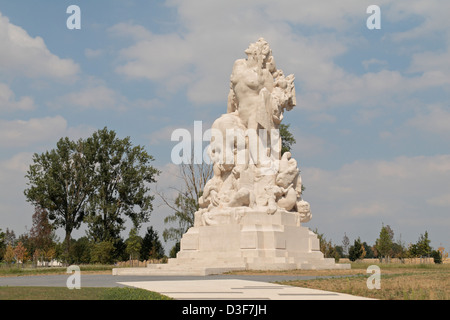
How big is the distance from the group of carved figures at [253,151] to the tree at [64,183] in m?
17.7

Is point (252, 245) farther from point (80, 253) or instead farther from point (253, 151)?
point (80, 253)

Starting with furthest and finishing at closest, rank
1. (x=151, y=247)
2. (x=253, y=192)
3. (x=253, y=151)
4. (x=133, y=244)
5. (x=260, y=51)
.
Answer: (x=151, y=247) < (x=133, y=244) < (x=260, y=51) < (x=253, y=151) < (x=253, y=192)

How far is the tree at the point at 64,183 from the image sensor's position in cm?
3769

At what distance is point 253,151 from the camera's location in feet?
74.8

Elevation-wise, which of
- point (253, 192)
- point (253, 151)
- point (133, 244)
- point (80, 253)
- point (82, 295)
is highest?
point (253, 151)

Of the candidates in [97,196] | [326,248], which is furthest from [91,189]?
[326,248]

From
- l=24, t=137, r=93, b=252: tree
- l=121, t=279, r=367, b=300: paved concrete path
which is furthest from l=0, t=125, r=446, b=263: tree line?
l=121, t=279, r=367, b=300: paved concrete path

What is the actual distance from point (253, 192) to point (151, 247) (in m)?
18.9

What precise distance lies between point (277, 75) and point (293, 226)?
746 centimetres

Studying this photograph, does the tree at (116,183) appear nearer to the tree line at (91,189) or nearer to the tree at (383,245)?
the tree line at (91,189)

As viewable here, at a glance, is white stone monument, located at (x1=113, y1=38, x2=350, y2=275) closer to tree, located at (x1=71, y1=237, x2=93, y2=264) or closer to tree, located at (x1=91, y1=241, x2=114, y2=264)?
tree, located at (x1=91, y1=241, x2=114, y2=264)

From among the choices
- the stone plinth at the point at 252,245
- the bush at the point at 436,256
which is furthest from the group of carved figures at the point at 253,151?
the bush at the point at 436,256
